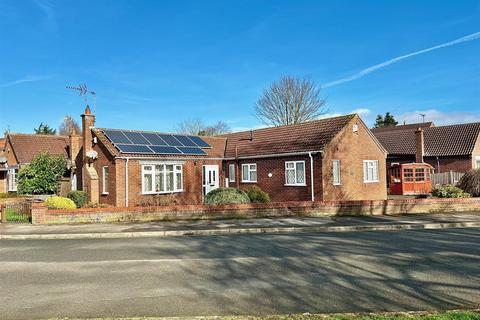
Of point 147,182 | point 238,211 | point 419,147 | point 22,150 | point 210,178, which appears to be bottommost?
point 238,211

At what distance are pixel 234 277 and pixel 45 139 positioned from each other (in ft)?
109

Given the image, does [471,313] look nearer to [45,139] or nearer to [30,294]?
[30,294]

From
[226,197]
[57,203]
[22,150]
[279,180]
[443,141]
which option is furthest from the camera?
[443,141]

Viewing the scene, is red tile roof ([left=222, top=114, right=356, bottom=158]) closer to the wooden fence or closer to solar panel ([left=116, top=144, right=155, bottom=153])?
solar panel ([left=116, top=144, right=155, bottom=153])

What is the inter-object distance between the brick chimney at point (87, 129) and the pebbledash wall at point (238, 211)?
7.82 m

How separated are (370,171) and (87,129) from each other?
17.5 meters

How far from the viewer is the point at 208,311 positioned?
5820 millimetres

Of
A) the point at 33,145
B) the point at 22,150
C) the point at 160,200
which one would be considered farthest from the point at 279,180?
the point at 33,145

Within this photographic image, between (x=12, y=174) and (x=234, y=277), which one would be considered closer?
(x=234, y=277)

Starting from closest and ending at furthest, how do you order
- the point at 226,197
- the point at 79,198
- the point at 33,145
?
1. the point at 226,197
2. the point at 79,198
3. the point at 33,145

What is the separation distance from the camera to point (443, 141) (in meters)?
36.1

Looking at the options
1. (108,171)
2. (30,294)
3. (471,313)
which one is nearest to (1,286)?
(30,294)

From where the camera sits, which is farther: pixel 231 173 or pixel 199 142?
pixel 231 173

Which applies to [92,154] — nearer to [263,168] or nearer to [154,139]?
[154,139]
